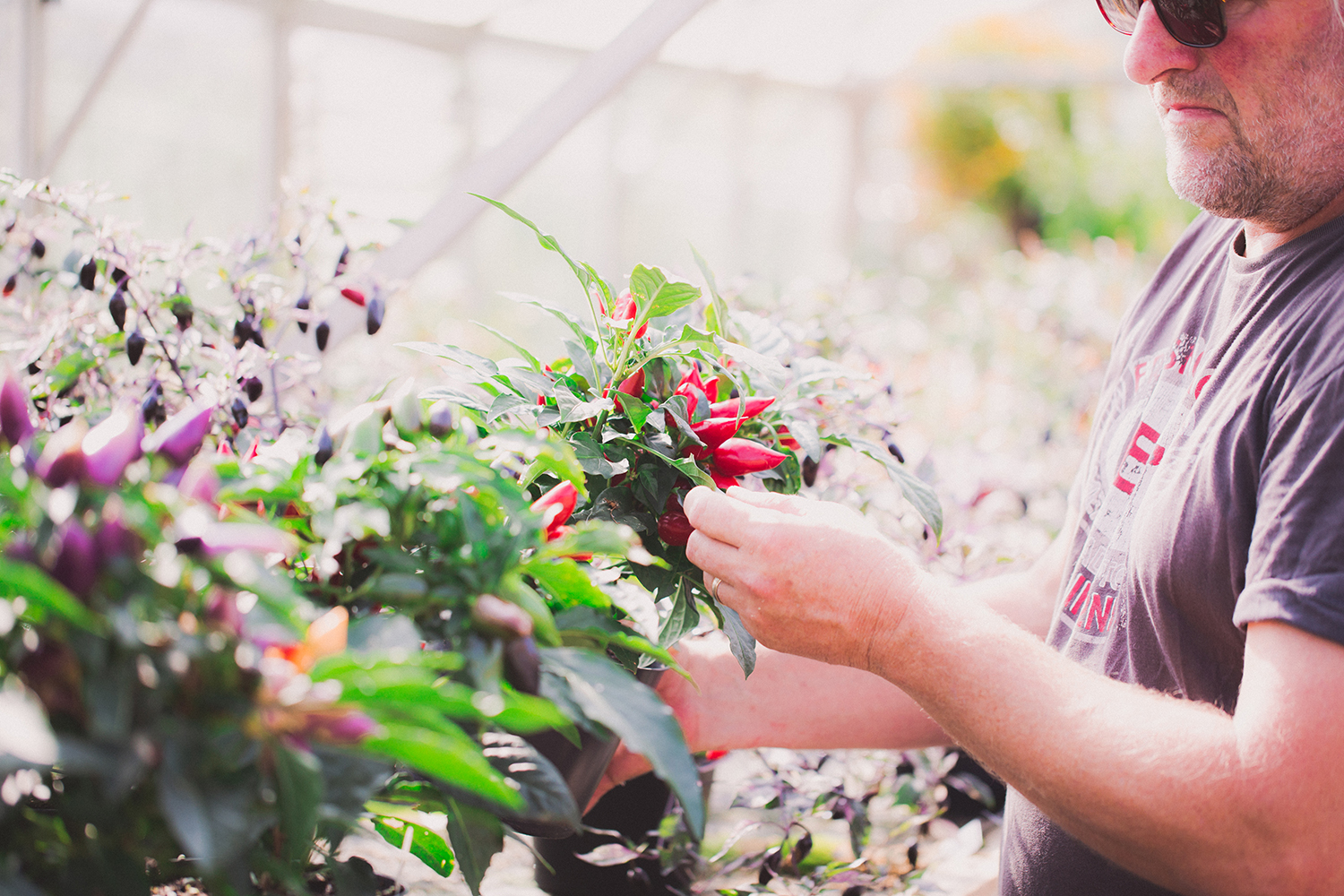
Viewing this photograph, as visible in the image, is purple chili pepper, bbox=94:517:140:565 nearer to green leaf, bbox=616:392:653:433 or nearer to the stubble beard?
green leaf, bbox=616:392:653:433

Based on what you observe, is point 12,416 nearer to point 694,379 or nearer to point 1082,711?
point 694,379

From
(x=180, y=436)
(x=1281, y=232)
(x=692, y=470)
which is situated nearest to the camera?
(x=180, y=436)

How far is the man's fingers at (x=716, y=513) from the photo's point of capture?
2.35ft

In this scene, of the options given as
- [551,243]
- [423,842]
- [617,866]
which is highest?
[551,243]

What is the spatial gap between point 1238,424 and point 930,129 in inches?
344

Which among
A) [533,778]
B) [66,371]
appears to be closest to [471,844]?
[533,778]

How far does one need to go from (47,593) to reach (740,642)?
19.1 inches

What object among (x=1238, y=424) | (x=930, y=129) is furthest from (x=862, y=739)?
(x=930, y=129)

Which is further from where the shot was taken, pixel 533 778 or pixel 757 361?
pixel 757 361

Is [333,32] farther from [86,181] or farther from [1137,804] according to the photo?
[1137,804]

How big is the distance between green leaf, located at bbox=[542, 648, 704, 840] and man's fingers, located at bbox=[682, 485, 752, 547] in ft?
0.73

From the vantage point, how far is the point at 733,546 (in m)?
0.74

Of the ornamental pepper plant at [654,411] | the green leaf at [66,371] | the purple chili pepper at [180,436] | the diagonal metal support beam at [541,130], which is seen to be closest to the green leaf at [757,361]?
the ornamental pepper plant at [654,411]

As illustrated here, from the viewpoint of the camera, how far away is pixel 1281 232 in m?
0.92
